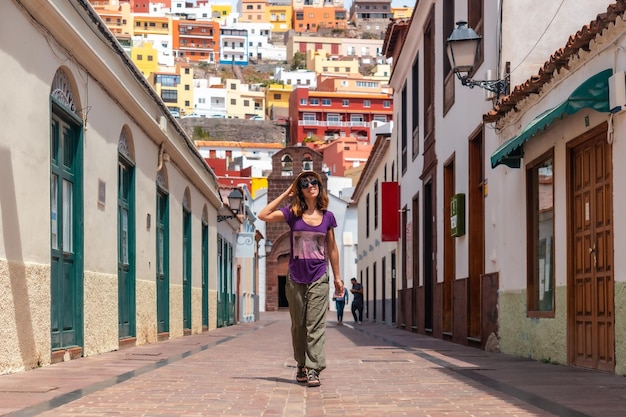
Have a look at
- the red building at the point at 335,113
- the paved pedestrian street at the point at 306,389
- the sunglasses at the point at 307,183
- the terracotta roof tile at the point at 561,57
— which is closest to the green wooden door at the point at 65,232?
the paved pedestrian street at the point at 306,389

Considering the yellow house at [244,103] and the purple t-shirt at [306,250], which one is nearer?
the purple t-shirt at [306,250]

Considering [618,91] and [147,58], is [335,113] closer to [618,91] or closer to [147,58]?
[147,58]

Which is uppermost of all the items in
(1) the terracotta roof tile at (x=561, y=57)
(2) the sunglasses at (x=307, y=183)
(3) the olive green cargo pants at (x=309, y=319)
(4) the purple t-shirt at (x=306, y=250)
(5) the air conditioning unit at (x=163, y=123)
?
(5) the air conditioning unit at (x=163, y=123)

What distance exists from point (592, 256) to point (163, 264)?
33.9 ft

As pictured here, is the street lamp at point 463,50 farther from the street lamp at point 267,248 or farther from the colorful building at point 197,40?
the colorful building at point 197,40

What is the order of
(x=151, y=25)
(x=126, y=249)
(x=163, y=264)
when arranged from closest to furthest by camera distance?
1. (x=126, y=249)
2. (x=163, y=264)
3. (x=151, y=25)

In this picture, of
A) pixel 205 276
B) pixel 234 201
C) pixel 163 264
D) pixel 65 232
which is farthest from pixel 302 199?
pixel 234 201

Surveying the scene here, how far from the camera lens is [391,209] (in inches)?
1163

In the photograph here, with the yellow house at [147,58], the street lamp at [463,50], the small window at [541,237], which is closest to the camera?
the small window at [541,237]

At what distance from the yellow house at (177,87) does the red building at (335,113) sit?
2540 cm

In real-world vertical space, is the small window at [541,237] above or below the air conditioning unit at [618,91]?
below

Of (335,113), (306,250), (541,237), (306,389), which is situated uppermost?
(335,113)

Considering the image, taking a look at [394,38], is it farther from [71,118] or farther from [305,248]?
[305,248]

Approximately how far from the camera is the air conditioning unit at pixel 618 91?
8.92 meters
